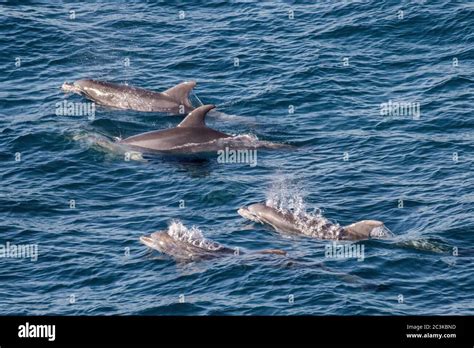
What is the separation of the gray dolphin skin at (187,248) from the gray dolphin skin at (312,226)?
230 centimetres

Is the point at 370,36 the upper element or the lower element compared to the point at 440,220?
upper

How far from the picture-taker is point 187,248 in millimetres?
41000

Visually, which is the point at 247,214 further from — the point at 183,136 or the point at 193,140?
the point at 183,136

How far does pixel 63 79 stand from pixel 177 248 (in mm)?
18298

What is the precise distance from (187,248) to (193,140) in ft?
29.3

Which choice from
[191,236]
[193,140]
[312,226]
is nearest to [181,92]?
[193,140]

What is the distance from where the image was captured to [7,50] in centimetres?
5947

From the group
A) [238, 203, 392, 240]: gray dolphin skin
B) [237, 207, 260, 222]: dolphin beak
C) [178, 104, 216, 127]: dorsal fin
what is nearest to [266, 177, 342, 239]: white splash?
[238, 203, 392, 240]: gray dolphin skin

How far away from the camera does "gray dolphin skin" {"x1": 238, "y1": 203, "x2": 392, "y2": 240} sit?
41.2 metres

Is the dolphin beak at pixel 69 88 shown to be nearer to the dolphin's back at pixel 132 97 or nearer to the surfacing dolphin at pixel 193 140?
the dolphin's back at pixel 132 97

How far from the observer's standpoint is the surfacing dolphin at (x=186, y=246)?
40469 millimetres
